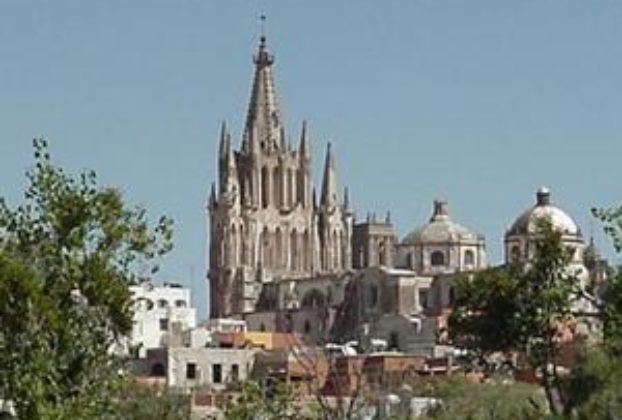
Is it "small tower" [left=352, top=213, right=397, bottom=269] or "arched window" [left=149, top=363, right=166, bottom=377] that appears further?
"small tower" [left=352, top=213, right=397, bottom=269]

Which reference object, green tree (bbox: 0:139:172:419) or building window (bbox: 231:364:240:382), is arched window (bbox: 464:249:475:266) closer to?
building window (bbox: 231:364:240:382)

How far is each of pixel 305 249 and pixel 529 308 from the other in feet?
336

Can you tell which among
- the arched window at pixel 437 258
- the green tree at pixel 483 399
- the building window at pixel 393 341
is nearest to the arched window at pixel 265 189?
the arched window at pixel 437 258

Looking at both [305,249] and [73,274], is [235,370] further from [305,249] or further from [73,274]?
[73,274]

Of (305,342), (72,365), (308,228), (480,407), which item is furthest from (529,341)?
(308,228)

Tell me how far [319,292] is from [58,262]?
108 meters

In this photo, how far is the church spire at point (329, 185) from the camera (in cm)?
16625

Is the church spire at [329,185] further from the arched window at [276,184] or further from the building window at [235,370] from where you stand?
the building window at [235,370]

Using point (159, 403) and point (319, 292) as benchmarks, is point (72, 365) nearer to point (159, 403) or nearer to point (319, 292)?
point (159, 403)

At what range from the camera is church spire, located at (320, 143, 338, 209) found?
6545 inches

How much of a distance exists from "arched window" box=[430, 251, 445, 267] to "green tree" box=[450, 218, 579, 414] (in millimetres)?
83350

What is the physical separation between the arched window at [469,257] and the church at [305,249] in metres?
0.07

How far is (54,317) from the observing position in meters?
41.6

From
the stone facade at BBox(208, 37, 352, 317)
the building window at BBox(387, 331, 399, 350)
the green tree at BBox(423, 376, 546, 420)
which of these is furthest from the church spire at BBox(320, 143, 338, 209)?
the green tree at BBox(423, 376, 546, 420)
